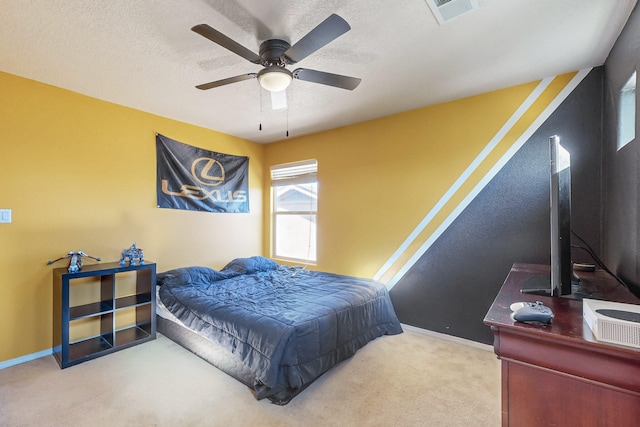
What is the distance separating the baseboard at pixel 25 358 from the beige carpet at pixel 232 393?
70mm

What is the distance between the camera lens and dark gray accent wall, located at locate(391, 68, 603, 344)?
237 centimetres

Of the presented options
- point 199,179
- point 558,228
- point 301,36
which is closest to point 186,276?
point 199,179

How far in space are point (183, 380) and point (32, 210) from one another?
2.09 metres

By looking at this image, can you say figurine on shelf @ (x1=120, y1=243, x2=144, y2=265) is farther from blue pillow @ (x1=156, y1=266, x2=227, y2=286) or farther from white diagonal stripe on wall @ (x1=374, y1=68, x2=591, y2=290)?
white diagonal stripe on wall @ (x1=374, y1=68, x2=591, y2=290)

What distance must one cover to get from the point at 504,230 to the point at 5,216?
4.54m

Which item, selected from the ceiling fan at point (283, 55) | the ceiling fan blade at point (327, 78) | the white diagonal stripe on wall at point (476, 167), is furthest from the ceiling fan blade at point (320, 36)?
the white diagonal stripe on wall at point (476, 167)

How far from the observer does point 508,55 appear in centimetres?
217

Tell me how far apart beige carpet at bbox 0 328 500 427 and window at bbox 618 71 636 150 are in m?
1.94

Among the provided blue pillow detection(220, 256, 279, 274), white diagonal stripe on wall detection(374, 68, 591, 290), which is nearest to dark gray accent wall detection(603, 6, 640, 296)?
white diagonal stripe on wall detection(374, 68, 591, 290)

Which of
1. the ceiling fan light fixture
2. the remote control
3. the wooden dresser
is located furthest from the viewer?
the ceiling fan light fixture

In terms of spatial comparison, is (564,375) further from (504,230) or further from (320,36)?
(504,230)

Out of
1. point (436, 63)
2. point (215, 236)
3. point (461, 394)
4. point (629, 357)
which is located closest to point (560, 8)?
point (436, 63)

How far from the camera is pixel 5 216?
2.42 meters

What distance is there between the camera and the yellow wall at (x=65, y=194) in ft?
8.06
